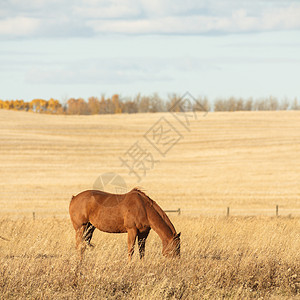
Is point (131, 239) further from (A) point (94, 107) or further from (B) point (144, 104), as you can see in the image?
(A) point (94, 107)

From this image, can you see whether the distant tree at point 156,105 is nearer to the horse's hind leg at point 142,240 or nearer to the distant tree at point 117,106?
the distant tree at point 117,106

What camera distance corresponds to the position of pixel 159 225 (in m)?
9.08

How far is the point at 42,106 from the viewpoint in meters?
128

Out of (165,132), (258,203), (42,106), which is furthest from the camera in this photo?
(42,106)

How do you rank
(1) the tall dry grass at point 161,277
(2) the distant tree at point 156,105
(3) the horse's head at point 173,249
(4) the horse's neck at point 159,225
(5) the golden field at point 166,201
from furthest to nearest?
(2) the distant tree at point 156,105, (4) the horse's neck at point 159,225, (3) the horse's head at point 173,249, (5) the golden field at point 166,201, (1) the tall dry grass at point 161,277

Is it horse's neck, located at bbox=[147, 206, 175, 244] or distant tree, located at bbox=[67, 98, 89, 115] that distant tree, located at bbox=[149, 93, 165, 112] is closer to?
distant tree, located at bbox=[67, 98, 89, 115]

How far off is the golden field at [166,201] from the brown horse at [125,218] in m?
0.32

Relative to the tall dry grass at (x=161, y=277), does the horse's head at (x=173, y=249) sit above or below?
above

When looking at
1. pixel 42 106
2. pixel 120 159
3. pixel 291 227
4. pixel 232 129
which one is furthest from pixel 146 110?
pixel 291 227

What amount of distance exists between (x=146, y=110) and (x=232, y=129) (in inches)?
1913

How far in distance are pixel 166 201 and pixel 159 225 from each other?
1937 centimetres

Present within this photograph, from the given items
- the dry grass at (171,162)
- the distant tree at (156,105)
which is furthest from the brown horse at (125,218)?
the distant tree at (156,105)

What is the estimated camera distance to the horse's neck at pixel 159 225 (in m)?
8.98

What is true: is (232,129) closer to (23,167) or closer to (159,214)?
(23,167)
